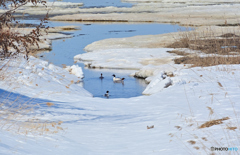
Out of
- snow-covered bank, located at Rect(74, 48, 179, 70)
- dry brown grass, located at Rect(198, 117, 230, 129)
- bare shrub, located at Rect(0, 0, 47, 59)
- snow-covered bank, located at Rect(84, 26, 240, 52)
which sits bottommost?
snow-covered bank, located at Rect(74, 48, 179, 70)

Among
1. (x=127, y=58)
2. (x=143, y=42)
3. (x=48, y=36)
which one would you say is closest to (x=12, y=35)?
(x=127, y=58)

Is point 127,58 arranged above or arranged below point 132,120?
below

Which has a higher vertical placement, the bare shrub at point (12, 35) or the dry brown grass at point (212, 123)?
the bare shrub at point (12, 35)

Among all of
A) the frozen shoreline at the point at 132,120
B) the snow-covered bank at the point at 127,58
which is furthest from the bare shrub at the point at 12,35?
the snow-covered bank at the point at 127,58

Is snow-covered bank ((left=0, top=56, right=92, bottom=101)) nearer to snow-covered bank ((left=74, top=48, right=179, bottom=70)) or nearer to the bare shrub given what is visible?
the bare shrub

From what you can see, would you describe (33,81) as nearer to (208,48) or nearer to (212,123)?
(212,123)

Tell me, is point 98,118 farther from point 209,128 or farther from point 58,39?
point 58,39

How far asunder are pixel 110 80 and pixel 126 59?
4251 millimetres

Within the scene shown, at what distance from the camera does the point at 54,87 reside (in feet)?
31.1

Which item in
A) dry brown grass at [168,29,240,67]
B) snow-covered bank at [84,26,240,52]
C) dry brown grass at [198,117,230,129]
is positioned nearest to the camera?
dry brown grass at [198,117,230,129]

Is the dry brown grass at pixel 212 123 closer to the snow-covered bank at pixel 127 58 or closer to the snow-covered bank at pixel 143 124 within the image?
the snow-covered bank at pixel 143 124

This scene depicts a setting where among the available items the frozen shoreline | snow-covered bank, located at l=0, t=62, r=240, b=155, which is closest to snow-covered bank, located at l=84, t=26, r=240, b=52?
the frozen shoreline

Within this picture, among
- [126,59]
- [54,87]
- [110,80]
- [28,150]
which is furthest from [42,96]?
[126,59]

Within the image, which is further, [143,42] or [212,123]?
[143,42]
